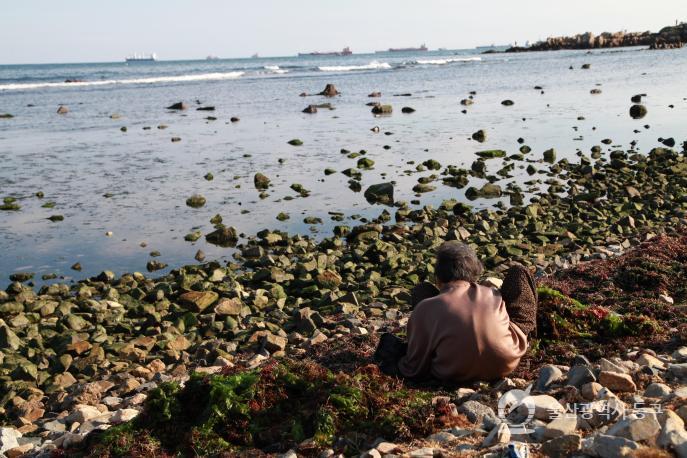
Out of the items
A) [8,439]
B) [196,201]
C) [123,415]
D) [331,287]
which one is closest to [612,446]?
[123,415]

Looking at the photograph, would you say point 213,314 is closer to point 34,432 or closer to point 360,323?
point 360,323

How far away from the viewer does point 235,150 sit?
24.7 metres

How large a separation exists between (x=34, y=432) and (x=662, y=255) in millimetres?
7736

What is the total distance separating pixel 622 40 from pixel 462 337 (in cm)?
11964

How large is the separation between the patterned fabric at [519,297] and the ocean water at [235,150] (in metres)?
7.64

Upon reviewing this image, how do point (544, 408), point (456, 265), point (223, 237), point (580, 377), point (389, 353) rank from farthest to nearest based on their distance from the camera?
point (223, 237)
point (389, 353)
point (456, 265)
point (580, 377)
point (544, 408)

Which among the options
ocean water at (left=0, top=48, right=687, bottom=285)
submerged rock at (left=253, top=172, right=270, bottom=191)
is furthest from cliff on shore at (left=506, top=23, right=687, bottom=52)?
submerged rock at (left=253, top=172, right=270, bottom=191)

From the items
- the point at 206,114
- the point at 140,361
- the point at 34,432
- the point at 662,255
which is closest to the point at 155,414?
the point at 34,432

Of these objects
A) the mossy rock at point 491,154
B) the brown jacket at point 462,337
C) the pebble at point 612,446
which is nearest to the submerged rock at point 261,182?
the mossy rock at point 491,154

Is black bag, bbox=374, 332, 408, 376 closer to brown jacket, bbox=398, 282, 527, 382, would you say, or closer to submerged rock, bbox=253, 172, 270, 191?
brown jacket, bbox=398, 282, 527, 382

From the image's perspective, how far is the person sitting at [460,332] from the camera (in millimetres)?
5691

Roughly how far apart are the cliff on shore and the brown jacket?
9756 cm

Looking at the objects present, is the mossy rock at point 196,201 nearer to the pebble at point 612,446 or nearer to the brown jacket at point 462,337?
the brown jacket at point 462,337

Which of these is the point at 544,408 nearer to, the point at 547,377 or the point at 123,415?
the point at 547,377
